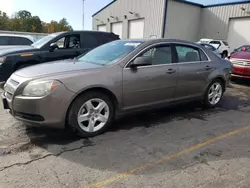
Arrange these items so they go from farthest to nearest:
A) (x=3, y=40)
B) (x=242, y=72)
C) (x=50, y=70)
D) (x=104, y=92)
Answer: (x=3, y=40), (x=242, y=72), (x=104, y=92), (x=50, y=70)

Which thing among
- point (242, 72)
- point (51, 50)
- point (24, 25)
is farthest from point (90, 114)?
point (24, 25)

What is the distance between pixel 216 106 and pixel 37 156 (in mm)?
4307

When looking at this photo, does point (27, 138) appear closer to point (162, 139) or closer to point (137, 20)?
point (162, 139)

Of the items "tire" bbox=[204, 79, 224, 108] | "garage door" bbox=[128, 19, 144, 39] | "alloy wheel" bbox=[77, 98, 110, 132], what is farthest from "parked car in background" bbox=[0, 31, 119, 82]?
"garage door" bbox=[128, 19, 144, 39]

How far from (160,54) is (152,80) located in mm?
595

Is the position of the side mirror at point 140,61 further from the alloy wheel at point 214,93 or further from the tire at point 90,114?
the alloy wheel at point 214,93

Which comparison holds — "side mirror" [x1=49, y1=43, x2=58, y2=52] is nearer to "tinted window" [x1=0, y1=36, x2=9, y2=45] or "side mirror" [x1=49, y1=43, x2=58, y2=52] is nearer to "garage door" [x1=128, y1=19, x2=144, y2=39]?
"tinted window" [x1=0, y1=36, x2=9, y2=45]

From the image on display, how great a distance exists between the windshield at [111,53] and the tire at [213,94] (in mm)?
2135

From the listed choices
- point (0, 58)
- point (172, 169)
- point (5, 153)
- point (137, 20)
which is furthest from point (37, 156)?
point (137, 20)

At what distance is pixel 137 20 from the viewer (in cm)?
2559

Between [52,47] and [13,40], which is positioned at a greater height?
[13,40]

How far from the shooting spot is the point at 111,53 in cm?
418

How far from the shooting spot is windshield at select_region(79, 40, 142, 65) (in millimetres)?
3919

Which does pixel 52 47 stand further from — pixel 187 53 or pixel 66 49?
pixel 187 53
